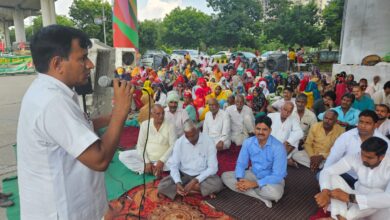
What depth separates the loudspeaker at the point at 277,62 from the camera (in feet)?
51.3

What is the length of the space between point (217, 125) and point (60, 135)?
13.1 feet

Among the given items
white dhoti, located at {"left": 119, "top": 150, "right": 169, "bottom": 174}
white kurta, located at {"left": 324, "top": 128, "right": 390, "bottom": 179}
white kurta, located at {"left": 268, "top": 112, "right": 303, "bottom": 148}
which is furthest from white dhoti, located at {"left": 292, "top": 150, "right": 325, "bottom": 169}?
white dhoti, located at {"left": 119, "top": 150, "right": 169, "bottom": 174}

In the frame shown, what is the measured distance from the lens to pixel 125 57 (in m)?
13.1

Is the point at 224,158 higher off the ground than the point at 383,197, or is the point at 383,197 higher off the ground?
the point at 383,197

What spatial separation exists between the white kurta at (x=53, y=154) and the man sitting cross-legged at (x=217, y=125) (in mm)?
3704

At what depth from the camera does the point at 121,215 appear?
3.04 m

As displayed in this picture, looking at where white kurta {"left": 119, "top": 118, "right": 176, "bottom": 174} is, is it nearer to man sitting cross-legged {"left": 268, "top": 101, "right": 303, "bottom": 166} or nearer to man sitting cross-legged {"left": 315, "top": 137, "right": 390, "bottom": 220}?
man sitting cross-legged {"left": 268, "top": 101, "right": 303, "bottom": 166}

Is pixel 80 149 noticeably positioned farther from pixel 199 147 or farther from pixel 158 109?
pixel 158 109

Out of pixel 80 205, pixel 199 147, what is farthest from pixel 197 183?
pixel 80 205

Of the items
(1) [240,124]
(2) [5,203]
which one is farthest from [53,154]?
(1) [240,124]

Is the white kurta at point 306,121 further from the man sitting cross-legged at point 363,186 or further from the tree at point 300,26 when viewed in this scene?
the tree at point 300,26

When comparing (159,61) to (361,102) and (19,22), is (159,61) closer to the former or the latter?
(361,102)

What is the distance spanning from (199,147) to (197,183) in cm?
44

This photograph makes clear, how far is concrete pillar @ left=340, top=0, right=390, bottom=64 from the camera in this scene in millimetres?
11008
